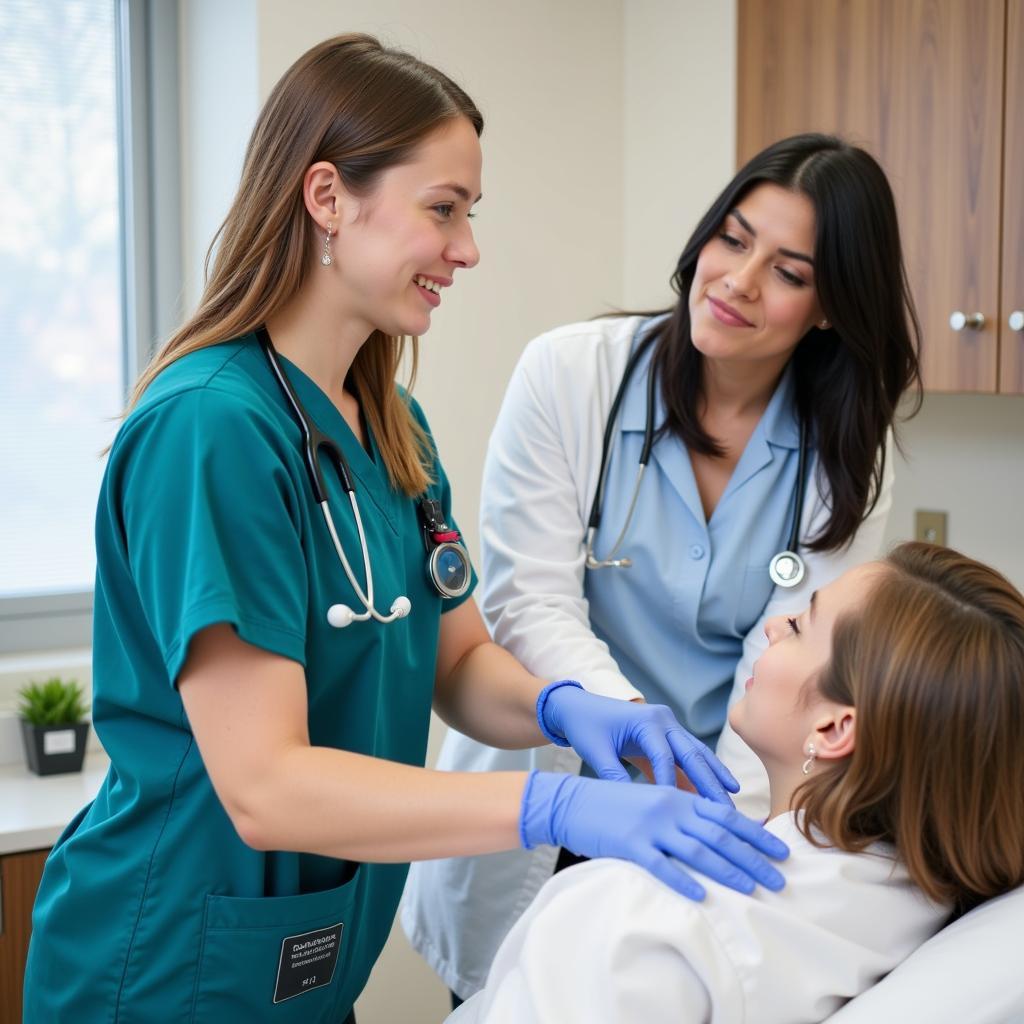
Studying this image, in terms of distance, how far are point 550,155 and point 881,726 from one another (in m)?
1.90

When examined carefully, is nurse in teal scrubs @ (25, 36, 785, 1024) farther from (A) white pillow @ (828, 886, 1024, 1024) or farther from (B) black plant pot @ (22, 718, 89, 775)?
(B) black plant pot @ (22, 718, 89, 775)

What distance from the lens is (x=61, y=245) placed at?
249 centimetres

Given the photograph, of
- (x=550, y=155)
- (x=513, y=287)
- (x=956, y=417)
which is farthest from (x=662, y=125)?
(x=956, y=417)

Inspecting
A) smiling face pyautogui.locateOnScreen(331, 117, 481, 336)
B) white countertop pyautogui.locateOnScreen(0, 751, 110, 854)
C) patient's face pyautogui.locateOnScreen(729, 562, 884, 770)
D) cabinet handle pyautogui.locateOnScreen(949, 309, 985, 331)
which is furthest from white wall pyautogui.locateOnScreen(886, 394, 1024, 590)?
white countertop pyautogui.locateOnScreen(0, 751, 110, 854)

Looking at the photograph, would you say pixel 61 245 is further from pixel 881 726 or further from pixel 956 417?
pixel 881 726

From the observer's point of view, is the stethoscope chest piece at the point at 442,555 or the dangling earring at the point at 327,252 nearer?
the dangling earring at the point at 327,252

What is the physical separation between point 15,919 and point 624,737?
1.20 meters

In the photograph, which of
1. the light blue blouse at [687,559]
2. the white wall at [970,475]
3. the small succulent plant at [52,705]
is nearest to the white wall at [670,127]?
the white wall at [970,475]

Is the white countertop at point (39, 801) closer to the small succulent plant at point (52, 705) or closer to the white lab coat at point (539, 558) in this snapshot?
the small succulent plant at point (52, 705)

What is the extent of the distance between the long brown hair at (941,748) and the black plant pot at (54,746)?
154 cm

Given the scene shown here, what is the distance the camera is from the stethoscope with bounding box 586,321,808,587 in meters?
1.61

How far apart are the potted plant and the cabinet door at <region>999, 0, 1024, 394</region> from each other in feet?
5.62

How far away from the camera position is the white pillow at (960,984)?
95 cm

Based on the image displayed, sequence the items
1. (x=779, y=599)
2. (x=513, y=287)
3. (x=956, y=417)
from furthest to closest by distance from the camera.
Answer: (x=513, y=287), (x=956, y=417), (x=779, y=599)
